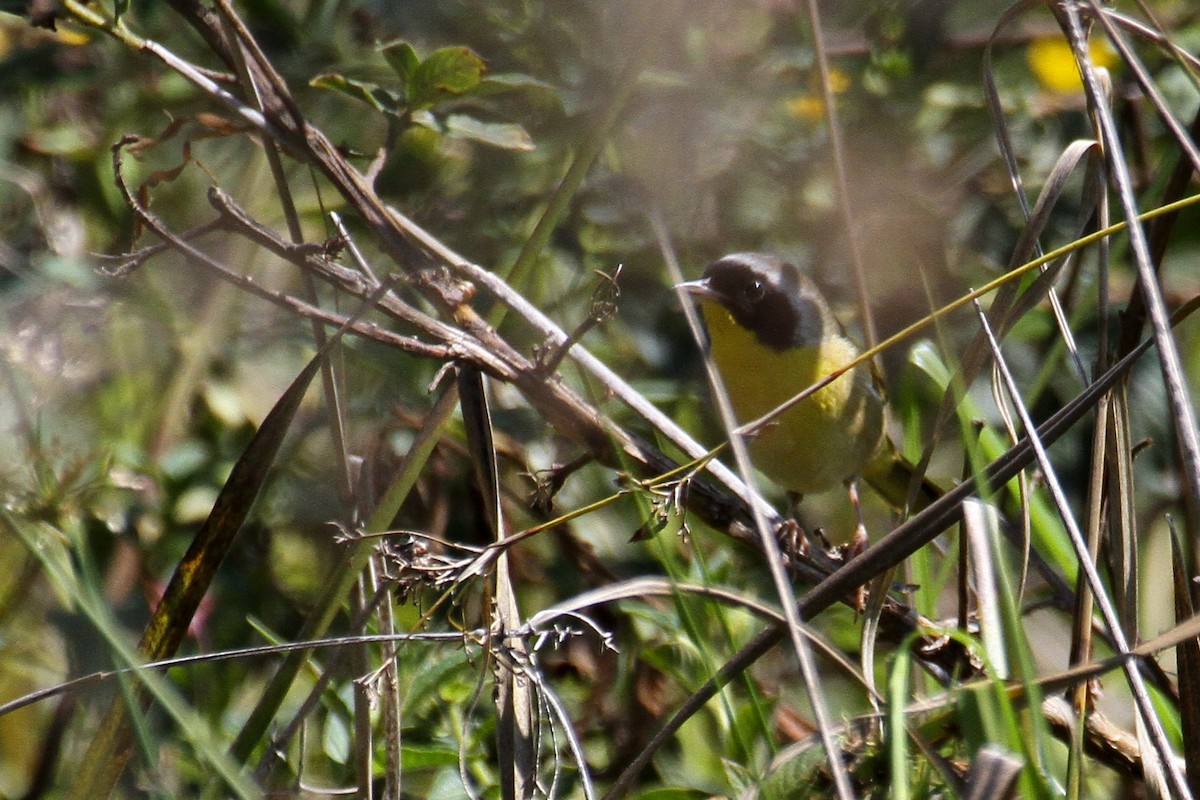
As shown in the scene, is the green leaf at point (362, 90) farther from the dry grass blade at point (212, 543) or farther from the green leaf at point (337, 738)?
the green leaf at point (337, 738)

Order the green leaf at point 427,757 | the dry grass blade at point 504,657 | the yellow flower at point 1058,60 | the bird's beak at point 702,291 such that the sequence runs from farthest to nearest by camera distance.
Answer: the yellow flower at point 1058,60, the bird's beak at point 702,291, the green leaf at point 427,757, the dry grass blade at point 504,657

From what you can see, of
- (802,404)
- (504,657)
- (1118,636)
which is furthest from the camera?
(802,404)

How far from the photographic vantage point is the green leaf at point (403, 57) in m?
2.18

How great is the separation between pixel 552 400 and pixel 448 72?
2.22 feet

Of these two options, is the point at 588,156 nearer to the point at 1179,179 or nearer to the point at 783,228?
the point at 1179,179

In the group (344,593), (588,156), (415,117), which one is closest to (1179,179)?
(588,156)

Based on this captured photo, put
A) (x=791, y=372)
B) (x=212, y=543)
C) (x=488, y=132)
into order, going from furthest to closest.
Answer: (x=791, y=372) < (x=488, y=132) < (x=212, y=543)

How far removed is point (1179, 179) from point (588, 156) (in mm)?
1065

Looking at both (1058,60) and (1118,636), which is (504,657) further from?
(1058,60)

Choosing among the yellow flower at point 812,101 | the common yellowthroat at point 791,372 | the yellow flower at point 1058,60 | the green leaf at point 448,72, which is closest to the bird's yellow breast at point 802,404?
the common yellowthroat at point 791,372

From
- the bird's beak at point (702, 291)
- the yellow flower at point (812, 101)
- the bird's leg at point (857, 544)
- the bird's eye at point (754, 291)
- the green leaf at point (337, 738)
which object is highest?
the yellow flower at point (812, 101)

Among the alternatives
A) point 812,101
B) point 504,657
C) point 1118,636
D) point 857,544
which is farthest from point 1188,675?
point 812,101

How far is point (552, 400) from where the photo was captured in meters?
1.92

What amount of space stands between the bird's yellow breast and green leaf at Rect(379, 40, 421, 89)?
1527 mm
